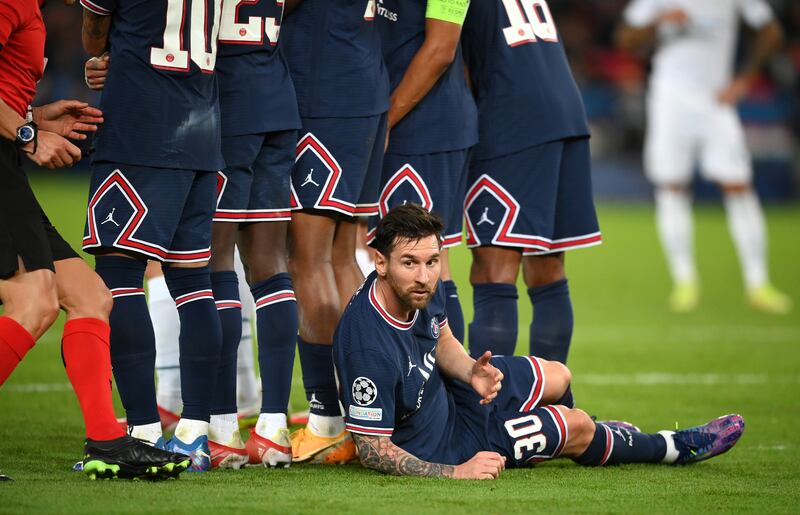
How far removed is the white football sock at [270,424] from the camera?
15.0ft

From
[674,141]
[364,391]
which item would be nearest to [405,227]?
[364,391]

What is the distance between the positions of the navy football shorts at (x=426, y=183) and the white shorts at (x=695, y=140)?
677 centimetres

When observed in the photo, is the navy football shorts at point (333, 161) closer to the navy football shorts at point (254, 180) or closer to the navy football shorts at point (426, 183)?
the navy football shorts at point (254, 180)

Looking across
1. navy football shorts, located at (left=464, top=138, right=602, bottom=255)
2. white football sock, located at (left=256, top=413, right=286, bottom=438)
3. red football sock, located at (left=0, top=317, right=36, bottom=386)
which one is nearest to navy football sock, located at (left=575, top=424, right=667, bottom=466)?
navy football shorts, located at (left=464, top=138, right=602, bottom=255)

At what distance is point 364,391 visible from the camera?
429 cm

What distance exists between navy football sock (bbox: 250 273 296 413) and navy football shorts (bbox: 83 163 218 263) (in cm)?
46

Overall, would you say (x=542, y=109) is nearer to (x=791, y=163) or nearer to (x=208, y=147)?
(x=208, y=147)

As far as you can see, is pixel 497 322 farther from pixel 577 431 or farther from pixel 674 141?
pixel 674 141

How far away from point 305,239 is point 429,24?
103 cm

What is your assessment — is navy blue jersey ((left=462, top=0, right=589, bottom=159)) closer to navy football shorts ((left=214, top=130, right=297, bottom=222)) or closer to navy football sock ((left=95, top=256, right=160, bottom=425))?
navy football shorts ((left=214, top=130, right=297, bottom=222))

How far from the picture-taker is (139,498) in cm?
369

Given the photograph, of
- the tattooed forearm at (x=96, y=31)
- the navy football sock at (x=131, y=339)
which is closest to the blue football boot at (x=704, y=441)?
the navy football sock at (x=131, y=339)

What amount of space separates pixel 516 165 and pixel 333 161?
946mm

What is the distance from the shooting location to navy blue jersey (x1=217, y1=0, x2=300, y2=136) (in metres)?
4.53
